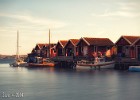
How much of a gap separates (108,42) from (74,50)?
7.67m

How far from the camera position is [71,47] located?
8144 centimetres

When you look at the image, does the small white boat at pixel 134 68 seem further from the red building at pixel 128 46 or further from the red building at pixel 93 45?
the red building at pixel 93 45

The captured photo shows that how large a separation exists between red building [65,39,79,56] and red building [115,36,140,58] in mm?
10691

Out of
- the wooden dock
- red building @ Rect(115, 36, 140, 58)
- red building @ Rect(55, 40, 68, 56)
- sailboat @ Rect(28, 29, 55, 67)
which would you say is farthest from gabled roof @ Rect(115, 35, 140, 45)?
sailboat @ Rect(28, 29, 55, 67)

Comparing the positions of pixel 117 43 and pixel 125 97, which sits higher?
pixel 117 43

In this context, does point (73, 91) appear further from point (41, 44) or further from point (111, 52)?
point (41, 44)

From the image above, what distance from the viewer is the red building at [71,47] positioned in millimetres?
79875

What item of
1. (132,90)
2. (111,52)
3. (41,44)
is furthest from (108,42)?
(132,90)

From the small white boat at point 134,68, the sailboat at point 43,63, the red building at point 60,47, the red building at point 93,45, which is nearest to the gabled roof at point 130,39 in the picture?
the red building at point 93,45

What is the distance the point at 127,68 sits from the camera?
65062 mm

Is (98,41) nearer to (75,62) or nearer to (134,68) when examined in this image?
(75,62)

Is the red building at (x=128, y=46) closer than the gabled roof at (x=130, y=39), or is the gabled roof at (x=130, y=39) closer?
the red building at (x=128, y=46)

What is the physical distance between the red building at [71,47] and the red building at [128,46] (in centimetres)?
1069

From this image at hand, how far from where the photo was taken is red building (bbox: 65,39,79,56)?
262 ft
